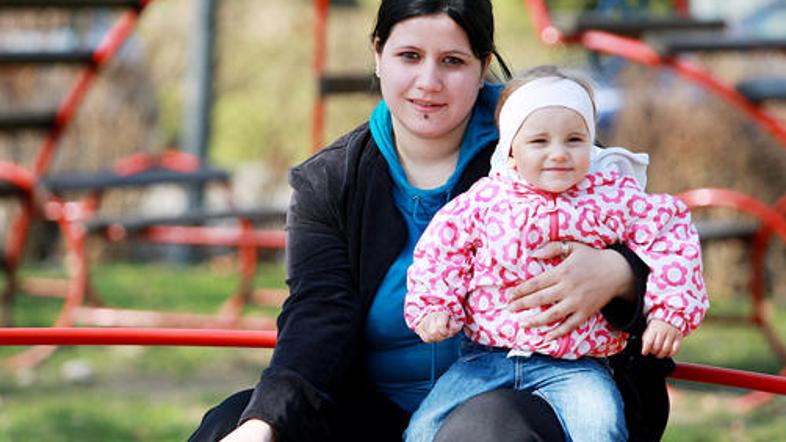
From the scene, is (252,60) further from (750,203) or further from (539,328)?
(539,328)

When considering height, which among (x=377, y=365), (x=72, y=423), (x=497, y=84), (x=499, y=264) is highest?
(x=497, y=84)

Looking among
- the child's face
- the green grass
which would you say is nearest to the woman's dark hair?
the child's face

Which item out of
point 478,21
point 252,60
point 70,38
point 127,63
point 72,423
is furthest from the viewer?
point 252,60

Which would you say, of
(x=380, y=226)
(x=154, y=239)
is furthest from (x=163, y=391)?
(x=380, y=226)

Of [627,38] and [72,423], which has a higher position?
[627,38]

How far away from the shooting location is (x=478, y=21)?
2.44 metres

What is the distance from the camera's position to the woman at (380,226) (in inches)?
94.5

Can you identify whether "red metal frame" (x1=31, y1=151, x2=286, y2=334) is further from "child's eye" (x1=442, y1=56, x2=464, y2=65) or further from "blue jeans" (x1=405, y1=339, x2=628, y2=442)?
"blue jeans" (x1=405, y1=339, x2=628, y2=442)

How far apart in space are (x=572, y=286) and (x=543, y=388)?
167mm

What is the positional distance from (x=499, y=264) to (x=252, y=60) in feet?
32.6

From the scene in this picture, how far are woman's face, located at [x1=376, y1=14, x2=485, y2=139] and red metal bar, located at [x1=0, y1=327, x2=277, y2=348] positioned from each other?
48 centimetres

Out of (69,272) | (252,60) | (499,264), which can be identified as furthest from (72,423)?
(252,60)

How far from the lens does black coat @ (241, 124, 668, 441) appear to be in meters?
2.37

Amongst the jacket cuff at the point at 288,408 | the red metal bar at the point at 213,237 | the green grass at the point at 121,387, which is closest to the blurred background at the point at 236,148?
the green grass at the point at 121,387
